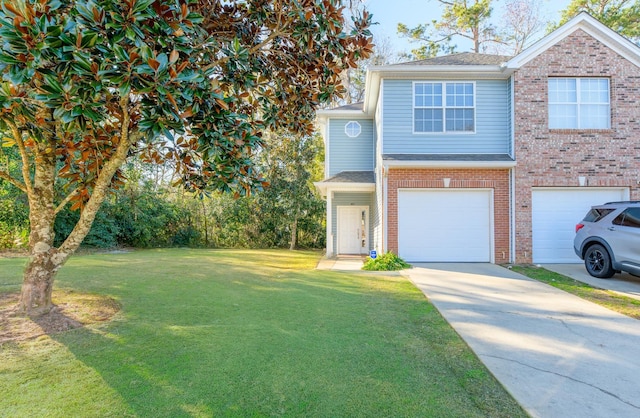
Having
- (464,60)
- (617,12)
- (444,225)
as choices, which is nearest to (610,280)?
(444,225)

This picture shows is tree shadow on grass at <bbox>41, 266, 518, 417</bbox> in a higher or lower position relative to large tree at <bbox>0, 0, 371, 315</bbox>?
lower

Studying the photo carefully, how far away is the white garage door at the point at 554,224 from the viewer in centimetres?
1035

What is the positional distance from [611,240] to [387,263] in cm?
503

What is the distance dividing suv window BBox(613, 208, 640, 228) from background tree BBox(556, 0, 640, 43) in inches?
650

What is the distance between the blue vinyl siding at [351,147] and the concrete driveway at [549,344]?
7.94 meters

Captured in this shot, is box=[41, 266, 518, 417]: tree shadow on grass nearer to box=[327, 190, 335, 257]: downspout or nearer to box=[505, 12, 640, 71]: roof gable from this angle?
box=[327, 190, 335, 257]: downspout

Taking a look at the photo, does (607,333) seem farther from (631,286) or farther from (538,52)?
(538,52)

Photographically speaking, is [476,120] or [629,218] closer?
[629,218]

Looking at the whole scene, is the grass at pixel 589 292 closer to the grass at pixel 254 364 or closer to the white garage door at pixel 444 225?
the white garage door at pixel 444 225

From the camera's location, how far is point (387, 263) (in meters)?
9.59

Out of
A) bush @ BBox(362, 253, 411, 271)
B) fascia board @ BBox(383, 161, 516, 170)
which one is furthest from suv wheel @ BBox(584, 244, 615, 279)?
bush @ BBox(362, 253, 411, 271)

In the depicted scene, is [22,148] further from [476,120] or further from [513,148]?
[513,148]

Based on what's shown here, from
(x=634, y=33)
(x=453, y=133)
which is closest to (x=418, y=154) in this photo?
(x=453, y=133)

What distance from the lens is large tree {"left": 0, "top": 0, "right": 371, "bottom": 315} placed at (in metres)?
2.88
